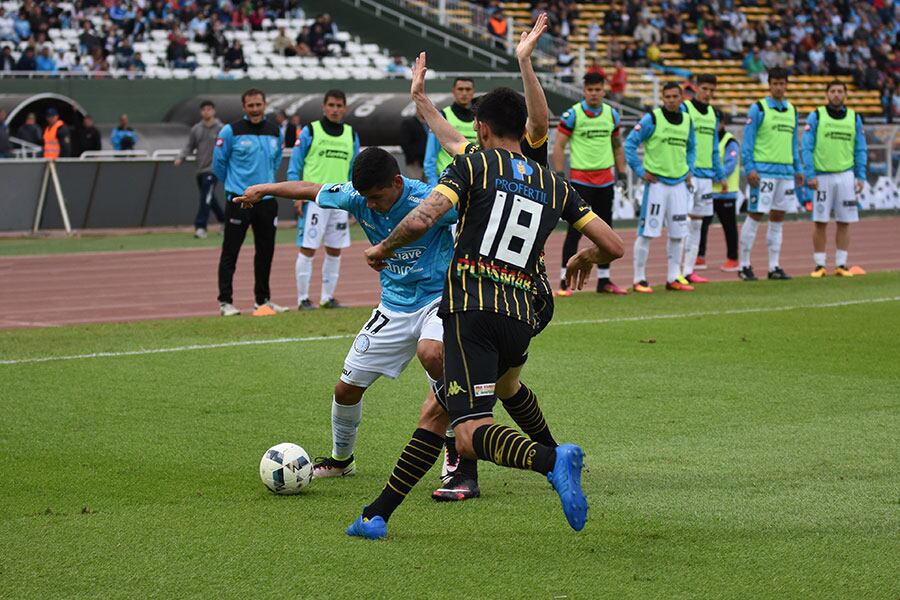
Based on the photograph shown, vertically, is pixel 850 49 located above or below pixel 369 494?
below

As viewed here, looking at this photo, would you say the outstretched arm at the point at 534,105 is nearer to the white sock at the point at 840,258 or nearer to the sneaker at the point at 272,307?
the sneaker at the point at 272,307

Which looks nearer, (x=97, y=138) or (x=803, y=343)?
(x=803, y=343)

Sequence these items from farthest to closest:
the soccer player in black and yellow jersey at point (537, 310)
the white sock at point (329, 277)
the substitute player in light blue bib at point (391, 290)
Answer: the white sock at point (329, 277) → the substitute player in light blue bib at point (391, 290) → the soccer player in black and yellow jersey at point (537, 310)

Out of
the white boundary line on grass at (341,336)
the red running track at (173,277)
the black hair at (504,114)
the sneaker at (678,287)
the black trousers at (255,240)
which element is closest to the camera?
the black hair at (504,114)

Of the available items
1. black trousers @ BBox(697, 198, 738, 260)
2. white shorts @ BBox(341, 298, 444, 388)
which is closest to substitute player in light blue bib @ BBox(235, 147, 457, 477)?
white shorts @ BBox(341, 298, 444, 388)

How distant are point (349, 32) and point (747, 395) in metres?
31.4

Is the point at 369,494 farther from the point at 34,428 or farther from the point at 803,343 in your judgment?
the point at 803,343

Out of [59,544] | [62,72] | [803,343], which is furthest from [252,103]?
[62,72]

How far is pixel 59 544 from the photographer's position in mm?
6016

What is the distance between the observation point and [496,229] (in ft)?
19.6

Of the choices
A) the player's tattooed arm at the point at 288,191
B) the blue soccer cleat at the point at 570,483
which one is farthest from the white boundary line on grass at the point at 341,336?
the blue soccer cleat at the point at 570,483

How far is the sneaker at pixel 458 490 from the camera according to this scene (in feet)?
22.7

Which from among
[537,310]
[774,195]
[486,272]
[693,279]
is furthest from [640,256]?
[486,272]

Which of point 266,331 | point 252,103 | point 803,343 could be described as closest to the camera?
point 803,343
